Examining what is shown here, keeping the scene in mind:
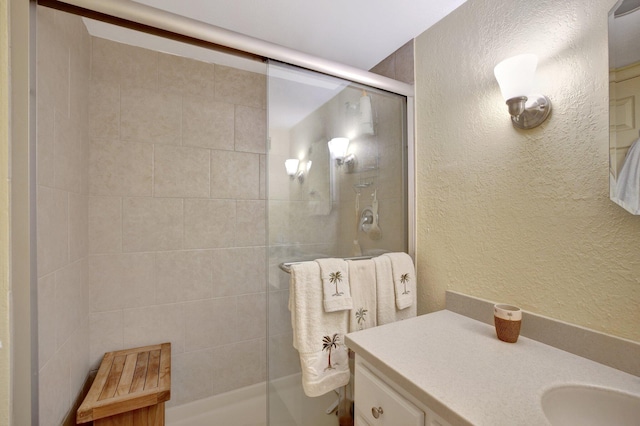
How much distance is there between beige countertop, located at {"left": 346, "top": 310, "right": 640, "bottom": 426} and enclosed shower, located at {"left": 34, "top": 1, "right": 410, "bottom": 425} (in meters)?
0.48

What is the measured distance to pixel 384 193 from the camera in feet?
4.63

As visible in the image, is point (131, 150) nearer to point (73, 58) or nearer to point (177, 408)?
point (73, 58)

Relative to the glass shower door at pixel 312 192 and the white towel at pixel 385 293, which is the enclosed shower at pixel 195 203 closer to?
the glass shower door at pixel 312 192

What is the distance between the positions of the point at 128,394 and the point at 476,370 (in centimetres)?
139

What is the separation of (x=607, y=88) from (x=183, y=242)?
1.96 meters

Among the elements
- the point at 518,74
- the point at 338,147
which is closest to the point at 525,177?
the point at 518,74

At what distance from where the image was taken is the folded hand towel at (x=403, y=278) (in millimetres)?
1244

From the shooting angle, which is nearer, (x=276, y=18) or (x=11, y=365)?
(x=11, y=365)

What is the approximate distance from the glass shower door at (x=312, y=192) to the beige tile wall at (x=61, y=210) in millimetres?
782

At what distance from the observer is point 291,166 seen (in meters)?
1.20

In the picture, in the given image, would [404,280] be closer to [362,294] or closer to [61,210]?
[362,294]

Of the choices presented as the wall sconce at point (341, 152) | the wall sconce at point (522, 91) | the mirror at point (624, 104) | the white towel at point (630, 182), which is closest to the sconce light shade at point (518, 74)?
the wall sconce at point (522, 91)

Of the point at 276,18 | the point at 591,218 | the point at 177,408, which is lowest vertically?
the point at 177,408

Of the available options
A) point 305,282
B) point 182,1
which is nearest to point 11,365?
point 305,282
